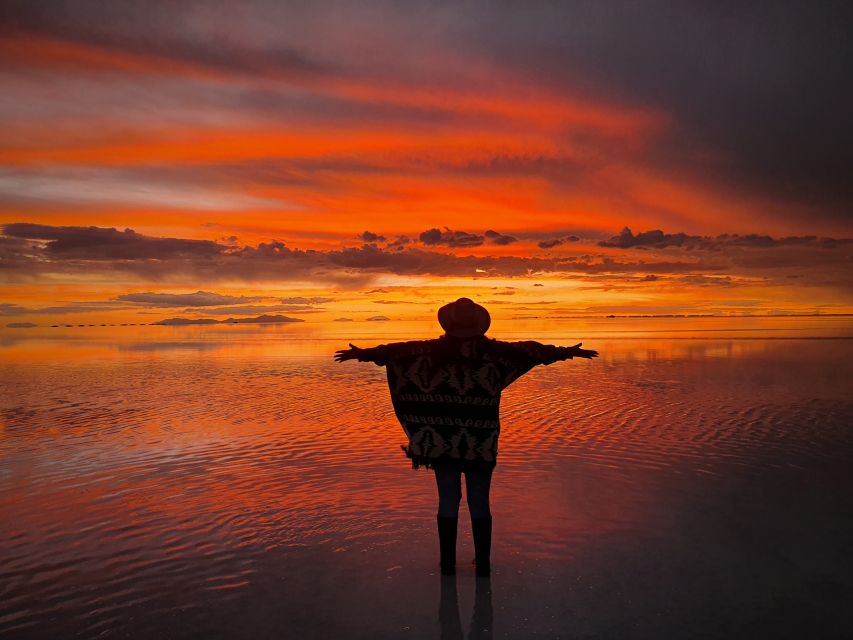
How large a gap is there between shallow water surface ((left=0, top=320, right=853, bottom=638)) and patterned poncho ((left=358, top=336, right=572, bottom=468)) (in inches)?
43.1

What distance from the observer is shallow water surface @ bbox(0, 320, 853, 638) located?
532cm

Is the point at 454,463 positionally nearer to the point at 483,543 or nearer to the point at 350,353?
the point at 483,543

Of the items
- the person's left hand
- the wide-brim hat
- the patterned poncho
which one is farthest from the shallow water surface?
the wide-brim hat

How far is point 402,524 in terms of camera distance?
745 centimetres

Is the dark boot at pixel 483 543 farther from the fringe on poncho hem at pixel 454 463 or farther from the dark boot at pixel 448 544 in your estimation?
the fringe on poncho hem at pixel 454 463

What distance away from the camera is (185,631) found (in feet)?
16.7

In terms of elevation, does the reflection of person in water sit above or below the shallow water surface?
above

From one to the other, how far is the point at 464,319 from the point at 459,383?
0.53m

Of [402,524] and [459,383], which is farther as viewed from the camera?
[402,524]

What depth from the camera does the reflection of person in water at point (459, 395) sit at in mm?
5934

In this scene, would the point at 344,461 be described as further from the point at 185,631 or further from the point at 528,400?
the point at 528,400

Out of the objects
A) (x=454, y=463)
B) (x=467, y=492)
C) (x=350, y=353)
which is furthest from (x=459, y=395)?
(x=350, y=353)

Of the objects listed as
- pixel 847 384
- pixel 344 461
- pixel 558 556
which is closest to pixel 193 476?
pixel 344 461

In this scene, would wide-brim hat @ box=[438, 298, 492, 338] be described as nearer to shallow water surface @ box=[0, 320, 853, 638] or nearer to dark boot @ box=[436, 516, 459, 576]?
dark boot @ box=[436, 516, 459, 576]
